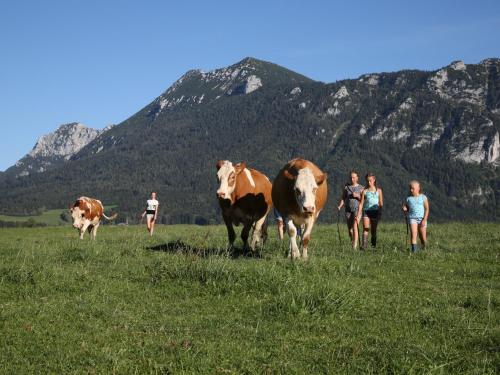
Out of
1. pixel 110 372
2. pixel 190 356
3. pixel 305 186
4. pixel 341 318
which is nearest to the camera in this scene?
pixel 110 372

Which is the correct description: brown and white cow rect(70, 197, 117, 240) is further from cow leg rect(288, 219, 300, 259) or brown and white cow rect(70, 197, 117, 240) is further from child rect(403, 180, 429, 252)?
child rect(403, 180, 429, 252)

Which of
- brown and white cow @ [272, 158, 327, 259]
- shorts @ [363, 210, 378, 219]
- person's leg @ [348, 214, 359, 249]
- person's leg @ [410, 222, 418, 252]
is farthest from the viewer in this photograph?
shorts @ [363, 210, 378, 219]

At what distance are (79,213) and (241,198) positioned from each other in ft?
42.7

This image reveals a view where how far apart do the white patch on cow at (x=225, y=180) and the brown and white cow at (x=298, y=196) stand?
3.93ft

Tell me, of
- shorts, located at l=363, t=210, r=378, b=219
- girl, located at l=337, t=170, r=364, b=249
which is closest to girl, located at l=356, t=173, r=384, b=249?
shorts, located at l=363, t=210, r=378, b=219

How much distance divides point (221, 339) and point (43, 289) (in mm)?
4193

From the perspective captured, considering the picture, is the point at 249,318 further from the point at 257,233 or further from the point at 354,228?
the point at 354,228

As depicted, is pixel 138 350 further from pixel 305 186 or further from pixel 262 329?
pixel 305 186

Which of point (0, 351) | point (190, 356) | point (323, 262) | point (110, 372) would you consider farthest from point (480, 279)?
point (0, 351)

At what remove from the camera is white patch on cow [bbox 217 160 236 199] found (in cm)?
1391

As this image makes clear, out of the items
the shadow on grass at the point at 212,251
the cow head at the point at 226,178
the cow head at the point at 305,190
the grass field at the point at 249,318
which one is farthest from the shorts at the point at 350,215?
the grass field at the point at 249,318

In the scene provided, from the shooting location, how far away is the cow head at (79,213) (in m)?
25.2

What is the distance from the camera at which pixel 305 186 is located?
12281 millimetres

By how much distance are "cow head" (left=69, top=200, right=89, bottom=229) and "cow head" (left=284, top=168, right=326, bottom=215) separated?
50.3 feet
